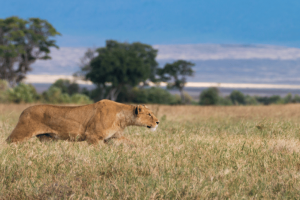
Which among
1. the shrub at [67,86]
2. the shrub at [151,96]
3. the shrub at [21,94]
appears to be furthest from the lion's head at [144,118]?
the shrub at [67,86]

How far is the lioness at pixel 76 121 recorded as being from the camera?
285 inches

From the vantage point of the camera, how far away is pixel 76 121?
7.41 m

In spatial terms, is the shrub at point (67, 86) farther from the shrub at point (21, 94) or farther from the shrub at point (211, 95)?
the shrub at point (21, 94)

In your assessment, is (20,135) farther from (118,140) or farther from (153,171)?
(153,171)

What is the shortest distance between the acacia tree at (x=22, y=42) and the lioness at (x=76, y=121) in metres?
60.4

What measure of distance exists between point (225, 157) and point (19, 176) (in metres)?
3.54

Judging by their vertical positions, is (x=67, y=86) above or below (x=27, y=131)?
above

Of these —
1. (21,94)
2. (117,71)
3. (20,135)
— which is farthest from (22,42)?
(20,135)

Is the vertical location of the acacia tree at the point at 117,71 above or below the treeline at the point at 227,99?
above

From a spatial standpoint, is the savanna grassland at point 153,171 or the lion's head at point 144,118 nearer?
the savanna grassland at point 153,171

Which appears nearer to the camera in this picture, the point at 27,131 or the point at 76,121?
the point at 27,131

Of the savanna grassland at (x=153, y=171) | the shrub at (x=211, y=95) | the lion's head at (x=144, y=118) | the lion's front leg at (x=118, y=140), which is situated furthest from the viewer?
the shrub at (x=211, y=95)

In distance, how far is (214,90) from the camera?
9306cm

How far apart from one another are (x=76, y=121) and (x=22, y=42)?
6360 cm
